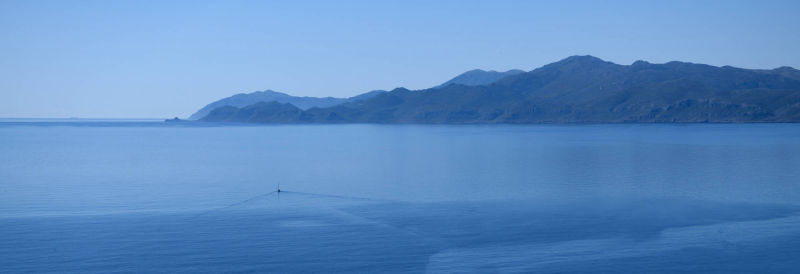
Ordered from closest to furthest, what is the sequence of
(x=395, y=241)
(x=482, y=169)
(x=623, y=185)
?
(x=395, y=241) < (x=623, y=185) < (x=482, y=169)

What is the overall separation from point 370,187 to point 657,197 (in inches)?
496

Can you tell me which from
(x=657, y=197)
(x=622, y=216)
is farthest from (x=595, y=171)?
(x=622, y=216)

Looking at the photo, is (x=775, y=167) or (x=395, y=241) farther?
(x=775, y=167)

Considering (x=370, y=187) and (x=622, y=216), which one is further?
(x=370, y=187)

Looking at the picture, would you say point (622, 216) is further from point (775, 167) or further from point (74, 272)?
point (775, 167)

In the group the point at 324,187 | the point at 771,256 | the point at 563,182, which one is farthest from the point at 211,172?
the point at 771,256

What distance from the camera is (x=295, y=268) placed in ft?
45.0

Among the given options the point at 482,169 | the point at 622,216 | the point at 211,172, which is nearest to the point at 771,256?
the point at 622,216

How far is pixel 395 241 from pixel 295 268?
3569mm

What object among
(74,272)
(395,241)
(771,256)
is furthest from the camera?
(395,241)

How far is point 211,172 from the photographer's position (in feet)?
120

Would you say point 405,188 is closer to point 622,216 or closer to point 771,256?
point 622,216

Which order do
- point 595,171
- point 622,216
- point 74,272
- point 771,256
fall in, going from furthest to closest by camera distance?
point 595,171, point 622,216, point 771,256, point 74,272

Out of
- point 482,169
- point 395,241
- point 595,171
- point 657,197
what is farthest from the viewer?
point 482,169
